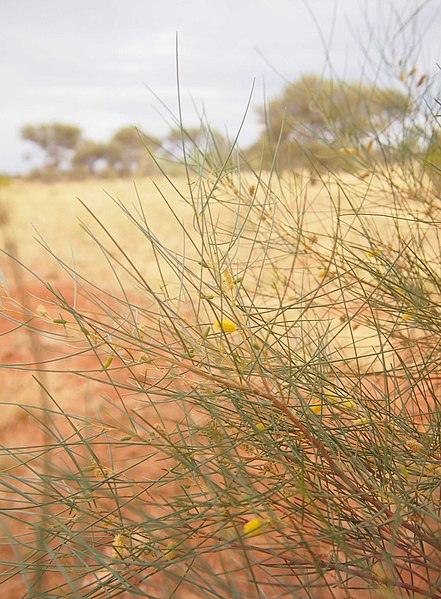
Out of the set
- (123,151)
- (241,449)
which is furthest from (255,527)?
(123,151)

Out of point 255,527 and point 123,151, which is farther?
point 123,151

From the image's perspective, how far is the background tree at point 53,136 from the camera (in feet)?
67.3

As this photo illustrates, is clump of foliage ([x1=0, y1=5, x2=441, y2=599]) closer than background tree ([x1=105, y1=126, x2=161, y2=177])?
Yes

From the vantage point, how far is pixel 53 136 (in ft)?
68.0

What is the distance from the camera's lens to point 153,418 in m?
2.44

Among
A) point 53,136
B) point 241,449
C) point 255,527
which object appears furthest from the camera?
point 53,136

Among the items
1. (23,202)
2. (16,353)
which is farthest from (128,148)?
(16,353)

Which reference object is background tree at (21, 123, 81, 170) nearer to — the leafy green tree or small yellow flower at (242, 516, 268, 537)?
the leafy green tree

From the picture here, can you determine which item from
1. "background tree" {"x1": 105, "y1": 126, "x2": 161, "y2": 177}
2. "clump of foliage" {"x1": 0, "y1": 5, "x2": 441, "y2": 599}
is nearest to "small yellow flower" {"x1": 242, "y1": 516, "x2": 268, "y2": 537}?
"clump of foliage" {"x1": 0, "y1": 5, "x2": 441, "y2": 599}

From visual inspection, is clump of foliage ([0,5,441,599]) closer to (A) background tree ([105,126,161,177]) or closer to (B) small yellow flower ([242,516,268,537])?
(B) small yellow flower ([242,516,268,537])

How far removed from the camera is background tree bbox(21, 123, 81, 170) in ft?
67.3

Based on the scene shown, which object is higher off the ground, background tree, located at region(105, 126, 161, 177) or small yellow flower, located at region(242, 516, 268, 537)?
background tree, located at region(105, 126, 161, 177)

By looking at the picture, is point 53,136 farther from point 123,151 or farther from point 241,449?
point 241,449

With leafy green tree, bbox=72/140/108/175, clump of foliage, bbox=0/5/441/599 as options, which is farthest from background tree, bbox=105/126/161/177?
clump of foliage, bbox=0/5/441/599
